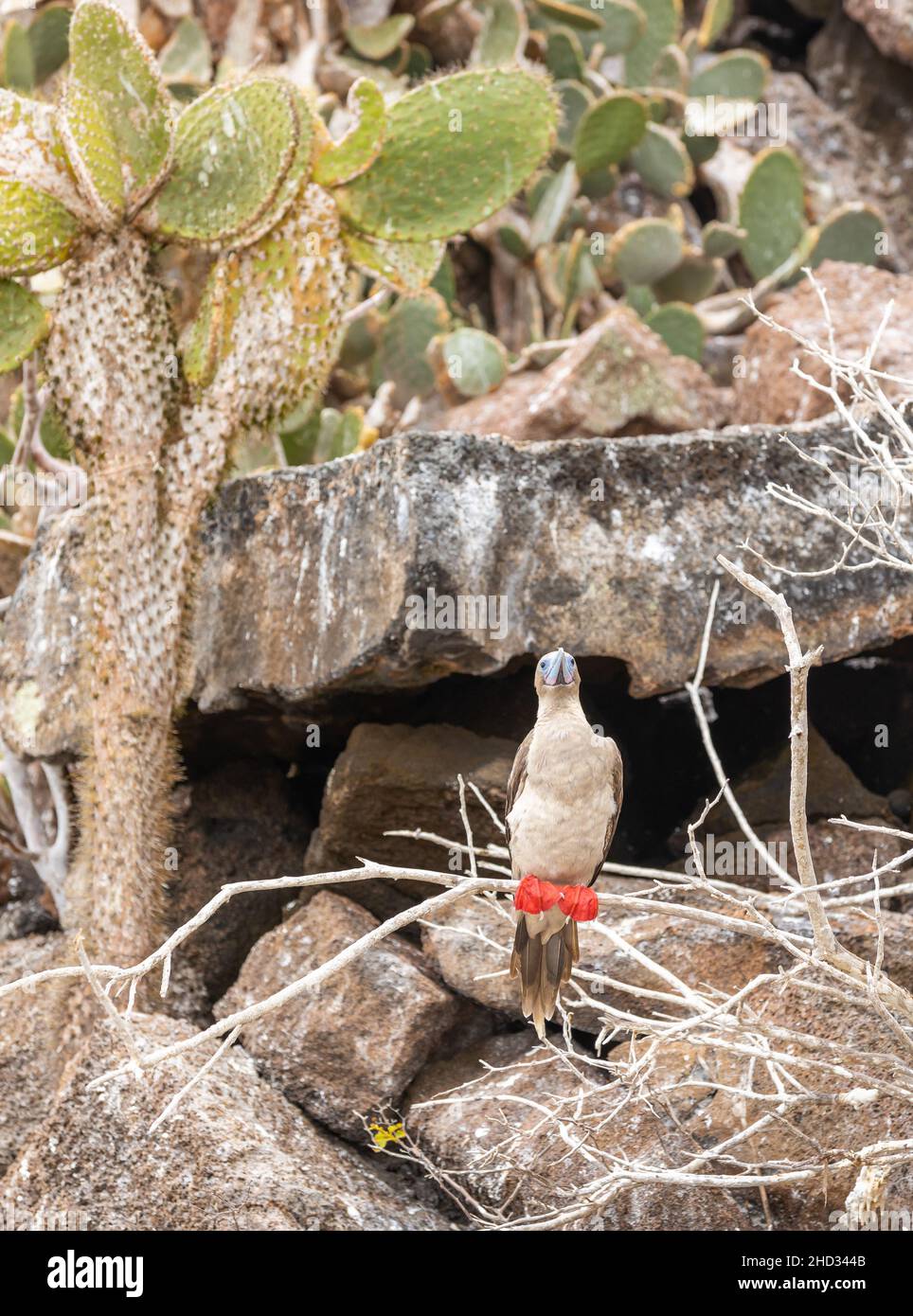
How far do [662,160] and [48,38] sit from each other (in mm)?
3791

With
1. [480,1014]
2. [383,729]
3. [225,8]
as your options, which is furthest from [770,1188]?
[225,8]

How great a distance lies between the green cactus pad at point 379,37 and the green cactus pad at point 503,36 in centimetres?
74

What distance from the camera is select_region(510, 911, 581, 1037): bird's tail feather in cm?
363

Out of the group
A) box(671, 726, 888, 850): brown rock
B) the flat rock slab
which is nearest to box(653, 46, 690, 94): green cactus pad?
the flat rock slab

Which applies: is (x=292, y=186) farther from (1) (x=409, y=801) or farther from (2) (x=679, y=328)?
(2) (x=679, y=328)

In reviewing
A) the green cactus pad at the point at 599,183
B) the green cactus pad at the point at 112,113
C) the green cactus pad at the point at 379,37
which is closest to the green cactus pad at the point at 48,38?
the green cactus pad at the point at 379,37

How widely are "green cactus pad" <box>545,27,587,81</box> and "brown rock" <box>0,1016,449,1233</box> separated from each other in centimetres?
720

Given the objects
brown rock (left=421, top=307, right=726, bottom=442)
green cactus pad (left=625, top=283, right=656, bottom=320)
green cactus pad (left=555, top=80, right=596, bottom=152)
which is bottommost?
brown rock (left=421, top=307, right=726, bottom=442)

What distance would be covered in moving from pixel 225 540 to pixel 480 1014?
1920 mm

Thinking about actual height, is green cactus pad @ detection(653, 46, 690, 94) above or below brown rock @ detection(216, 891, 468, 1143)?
above

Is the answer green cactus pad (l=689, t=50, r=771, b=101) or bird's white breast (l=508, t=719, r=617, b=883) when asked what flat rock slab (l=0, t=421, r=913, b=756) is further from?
green cactus pad (l=689, t=50, r=771, b=101)

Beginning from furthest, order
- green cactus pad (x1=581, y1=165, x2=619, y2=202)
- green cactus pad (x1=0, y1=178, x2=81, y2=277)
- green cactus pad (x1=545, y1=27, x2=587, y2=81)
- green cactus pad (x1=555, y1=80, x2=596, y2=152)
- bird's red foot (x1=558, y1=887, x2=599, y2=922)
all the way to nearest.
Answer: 1. green cactus pad (x1=545, y1=27, x2=587, y2=81)
2. green cactus pad (x1=555, y1=80, x2=596, y2=152)
3. green cactus pad (x1=581, y1=165, x2=619, y2=202)
4. green cactus pad (x1=0, y1=178, x2=81, y2=277)
5. bird's red foot (x1=558, y1=887, x2=599, y2=922)

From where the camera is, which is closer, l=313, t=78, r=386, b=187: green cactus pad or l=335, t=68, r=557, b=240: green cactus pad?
l=313, t=78, r=386, b=187: green cactus pad

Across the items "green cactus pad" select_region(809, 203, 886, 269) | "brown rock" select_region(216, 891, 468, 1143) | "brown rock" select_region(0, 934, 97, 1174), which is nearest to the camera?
"brown rock" select_region(216, 891, 468, 1143)
